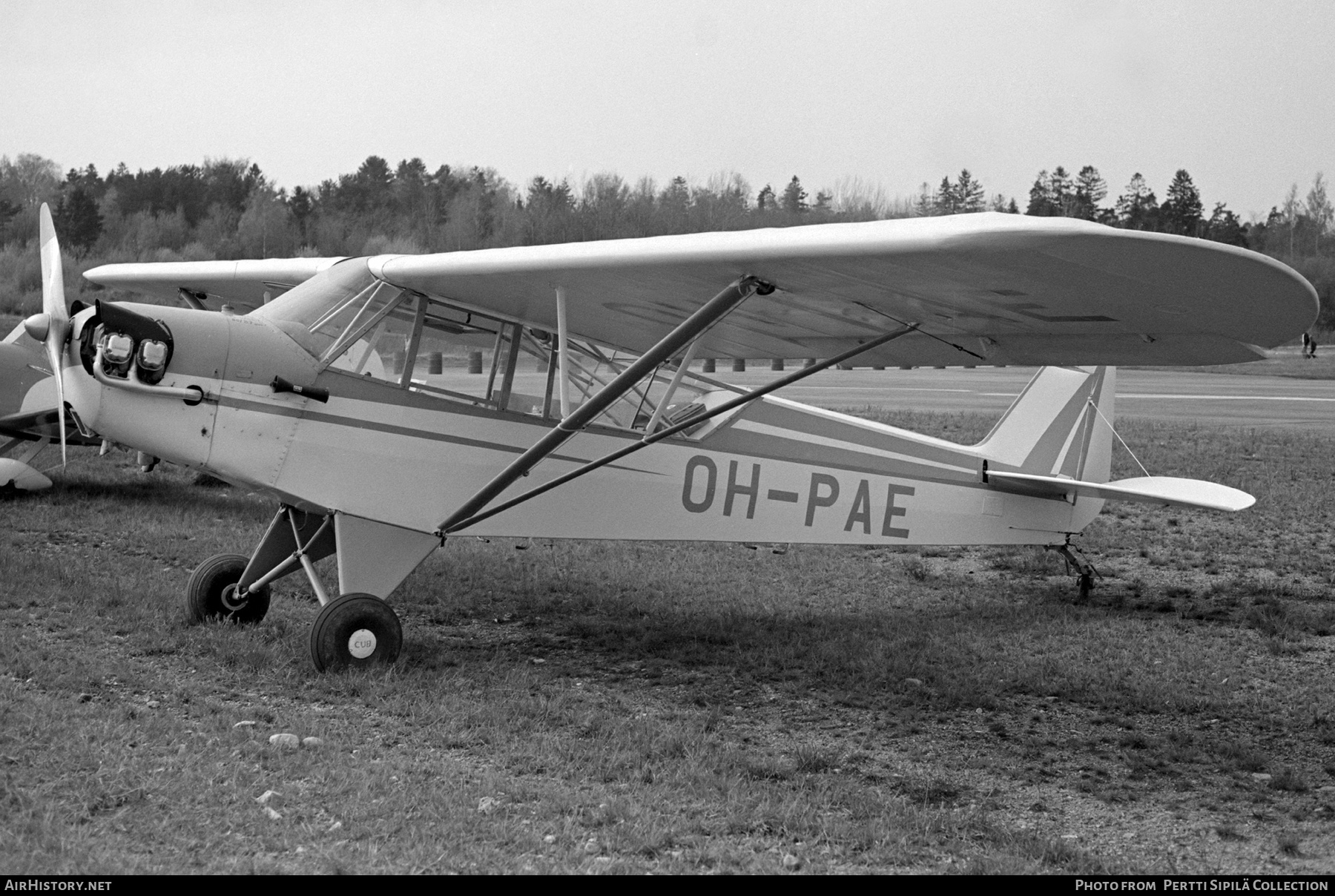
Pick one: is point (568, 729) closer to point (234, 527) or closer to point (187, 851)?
point (187, 851)

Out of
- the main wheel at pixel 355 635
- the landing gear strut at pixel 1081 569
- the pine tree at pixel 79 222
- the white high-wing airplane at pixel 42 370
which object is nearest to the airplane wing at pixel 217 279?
the white high-wing airplane at pixel 42 370

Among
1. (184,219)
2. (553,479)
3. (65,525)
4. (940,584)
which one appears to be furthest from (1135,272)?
(184,219)

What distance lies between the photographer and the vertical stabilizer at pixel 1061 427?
8680 mm

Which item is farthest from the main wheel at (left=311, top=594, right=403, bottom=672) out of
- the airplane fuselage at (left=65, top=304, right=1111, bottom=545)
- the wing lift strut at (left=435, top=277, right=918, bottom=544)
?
the wing lift strut at (left=435, top=277, right=918, bottom=544)

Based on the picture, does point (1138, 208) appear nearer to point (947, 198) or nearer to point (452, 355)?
point (947, 198)

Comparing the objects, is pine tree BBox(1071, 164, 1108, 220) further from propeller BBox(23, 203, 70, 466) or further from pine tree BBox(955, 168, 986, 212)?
propeller BBox(23, 203, 70, 466)

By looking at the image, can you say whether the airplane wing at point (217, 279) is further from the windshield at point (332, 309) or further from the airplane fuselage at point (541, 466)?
the airplane fuselage at point (541, 466)

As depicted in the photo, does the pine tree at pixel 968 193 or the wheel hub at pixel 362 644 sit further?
the pine tree at pixel 968 193

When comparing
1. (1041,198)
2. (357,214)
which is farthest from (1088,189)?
(357,214)

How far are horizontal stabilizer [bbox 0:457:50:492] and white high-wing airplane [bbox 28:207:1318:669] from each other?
6.16 meters

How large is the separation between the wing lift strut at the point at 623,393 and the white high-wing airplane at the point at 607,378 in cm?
2

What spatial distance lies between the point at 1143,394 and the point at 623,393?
20464mm

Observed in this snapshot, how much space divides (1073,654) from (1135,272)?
139 inches
